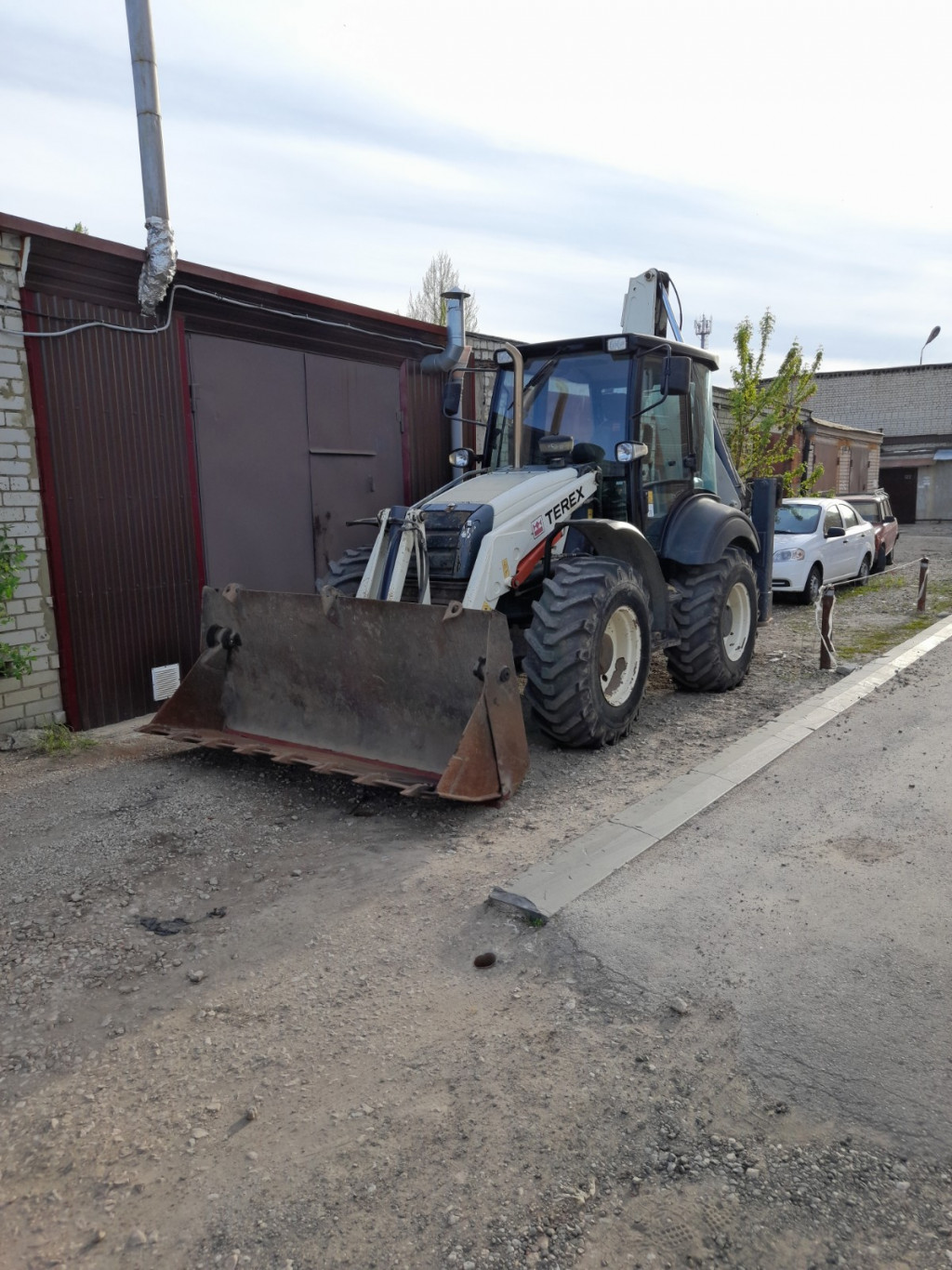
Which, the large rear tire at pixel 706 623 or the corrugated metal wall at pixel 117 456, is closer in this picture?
the corrugated metal wall at pixel 117 456

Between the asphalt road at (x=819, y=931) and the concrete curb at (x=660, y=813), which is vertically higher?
the concrete curb at (x=660, y=813)

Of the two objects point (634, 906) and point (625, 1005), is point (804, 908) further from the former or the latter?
point (625, 1005)

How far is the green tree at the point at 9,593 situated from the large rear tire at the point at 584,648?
11.1 ft

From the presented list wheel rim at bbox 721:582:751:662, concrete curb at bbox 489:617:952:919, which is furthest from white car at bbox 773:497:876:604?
concrete curb at bbox 489:617:952:919

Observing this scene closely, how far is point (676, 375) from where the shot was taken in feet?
20.7

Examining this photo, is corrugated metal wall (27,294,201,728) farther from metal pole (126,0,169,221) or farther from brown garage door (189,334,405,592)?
metal pole (126,0,169,221)

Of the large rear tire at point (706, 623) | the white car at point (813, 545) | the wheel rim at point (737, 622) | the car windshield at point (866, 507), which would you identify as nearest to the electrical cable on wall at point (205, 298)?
the large rear tire at point (706, 623)

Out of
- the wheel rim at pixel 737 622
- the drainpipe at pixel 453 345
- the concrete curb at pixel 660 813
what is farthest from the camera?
the drainpipe at pixel 453 345

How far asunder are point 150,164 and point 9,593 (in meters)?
3.52

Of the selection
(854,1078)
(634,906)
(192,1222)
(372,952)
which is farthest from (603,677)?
(192,1222)

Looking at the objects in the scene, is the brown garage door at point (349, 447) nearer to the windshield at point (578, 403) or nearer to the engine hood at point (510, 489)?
the engine hood at point (510, 489)

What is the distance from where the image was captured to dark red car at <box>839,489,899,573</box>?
16.2 metres

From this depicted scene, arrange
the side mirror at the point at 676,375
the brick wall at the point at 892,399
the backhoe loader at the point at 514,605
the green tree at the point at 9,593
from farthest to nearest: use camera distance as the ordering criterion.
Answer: the brick wall at the point at 892,399
the side mirror at the point at 676,375
the green tree at the point at 9,593
the backhoe loader at the point at 514,605

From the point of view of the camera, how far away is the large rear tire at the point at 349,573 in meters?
6.61
